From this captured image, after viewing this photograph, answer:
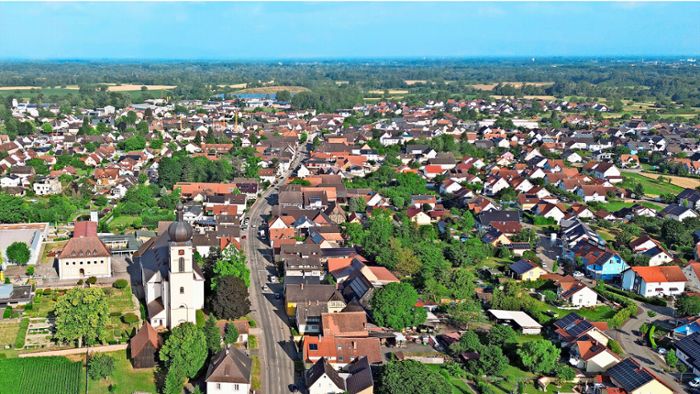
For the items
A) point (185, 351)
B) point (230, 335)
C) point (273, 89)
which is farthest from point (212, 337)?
point (273, 89)

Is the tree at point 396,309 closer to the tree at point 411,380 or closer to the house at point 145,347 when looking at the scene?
the tree at point 411,380

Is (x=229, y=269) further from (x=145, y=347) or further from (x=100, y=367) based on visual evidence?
(x=100, y=367)

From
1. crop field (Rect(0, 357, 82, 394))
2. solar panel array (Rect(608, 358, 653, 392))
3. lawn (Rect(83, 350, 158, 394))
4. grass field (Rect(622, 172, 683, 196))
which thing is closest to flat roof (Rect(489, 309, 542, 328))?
solar panel array (Rect(608, 358, 653, 392))

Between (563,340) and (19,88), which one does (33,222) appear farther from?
(19,88)

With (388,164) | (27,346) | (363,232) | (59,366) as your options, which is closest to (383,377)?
(59,366)

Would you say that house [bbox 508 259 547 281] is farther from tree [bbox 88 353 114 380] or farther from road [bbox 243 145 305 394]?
tree [bbox 88 353 114 380]

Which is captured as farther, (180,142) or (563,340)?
(180,142)

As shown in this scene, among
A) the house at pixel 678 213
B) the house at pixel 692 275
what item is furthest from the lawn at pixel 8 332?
the house at pixel 678 213
